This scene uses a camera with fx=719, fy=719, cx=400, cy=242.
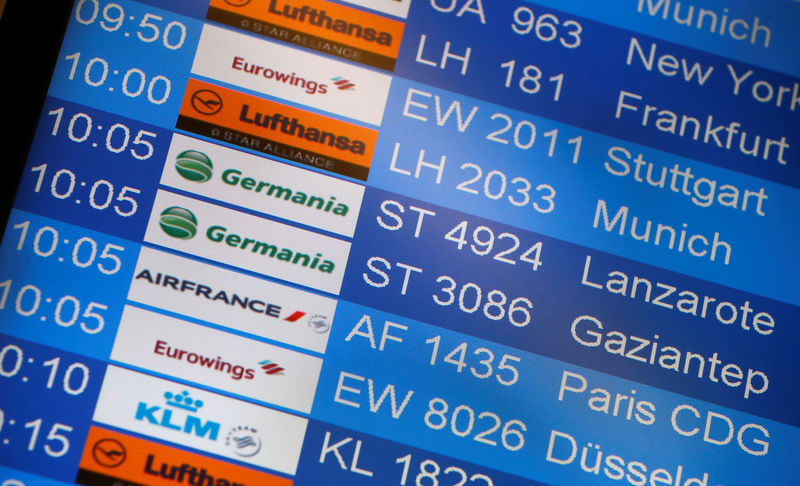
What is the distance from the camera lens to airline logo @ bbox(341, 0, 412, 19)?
Result: 1841 mm

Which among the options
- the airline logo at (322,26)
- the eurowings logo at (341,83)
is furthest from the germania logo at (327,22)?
the eurowings logo at (341,83)

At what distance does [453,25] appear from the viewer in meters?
1.84

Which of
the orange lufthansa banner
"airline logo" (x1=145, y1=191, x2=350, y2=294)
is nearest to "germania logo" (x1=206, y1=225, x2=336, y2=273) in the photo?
"airline logo" (x1=145, y1=191, x2=350, y2=294)

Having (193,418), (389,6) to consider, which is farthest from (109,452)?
(389,6)

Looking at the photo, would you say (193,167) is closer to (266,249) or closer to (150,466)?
(266,249)

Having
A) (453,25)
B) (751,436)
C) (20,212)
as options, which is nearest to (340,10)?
(453,25)

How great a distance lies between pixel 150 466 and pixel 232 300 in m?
0.42

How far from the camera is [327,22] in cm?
182

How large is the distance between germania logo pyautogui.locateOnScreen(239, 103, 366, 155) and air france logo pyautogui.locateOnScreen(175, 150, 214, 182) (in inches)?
5.6

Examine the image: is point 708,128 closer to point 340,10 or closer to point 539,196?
point 539,196

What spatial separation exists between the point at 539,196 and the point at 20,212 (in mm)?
1244

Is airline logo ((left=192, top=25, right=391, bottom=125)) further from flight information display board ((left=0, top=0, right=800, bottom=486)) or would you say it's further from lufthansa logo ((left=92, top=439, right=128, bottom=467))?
lufthansa logo ((left=92, top=439, right=128, bottom=467))

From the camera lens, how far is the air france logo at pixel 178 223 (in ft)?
5.60

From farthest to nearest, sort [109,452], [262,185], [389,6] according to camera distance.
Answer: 1. [389,6]
2. [262,185]
3. [109,452]
